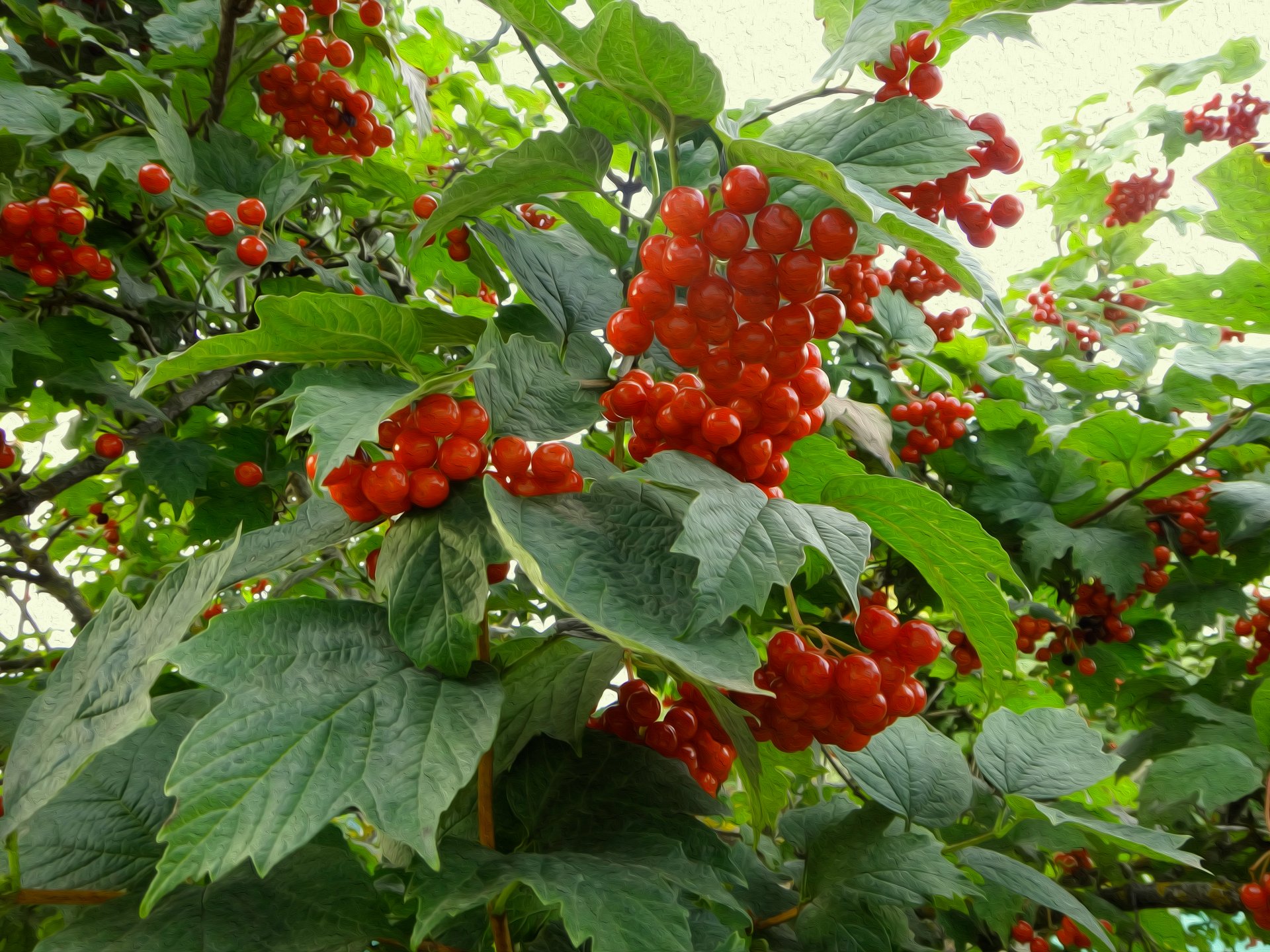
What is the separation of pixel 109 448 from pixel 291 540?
133 centimetres

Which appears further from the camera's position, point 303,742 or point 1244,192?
point 1244,192

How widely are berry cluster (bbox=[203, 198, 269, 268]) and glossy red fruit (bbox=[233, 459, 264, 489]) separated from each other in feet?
1.81

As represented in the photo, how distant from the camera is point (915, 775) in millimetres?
1017

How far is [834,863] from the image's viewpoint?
912 millimetres

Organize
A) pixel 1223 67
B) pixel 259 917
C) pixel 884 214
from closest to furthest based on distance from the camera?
pixel 884 214 < pixel 259 917 < pixel 1223 67

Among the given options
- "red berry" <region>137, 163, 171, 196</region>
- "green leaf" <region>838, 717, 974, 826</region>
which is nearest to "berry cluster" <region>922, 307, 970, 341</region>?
"green leaf" <region>838, 717, 974, 826</region>

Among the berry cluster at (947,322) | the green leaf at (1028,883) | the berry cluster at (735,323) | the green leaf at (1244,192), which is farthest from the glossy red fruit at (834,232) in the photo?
the berry cluster at (947,322)

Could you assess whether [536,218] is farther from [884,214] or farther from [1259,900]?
[1259,900]

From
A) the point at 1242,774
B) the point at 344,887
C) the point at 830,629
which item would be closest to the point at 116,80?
the point at 344,887

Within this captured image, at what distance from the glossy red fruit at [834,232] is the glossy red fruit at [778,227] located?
15mm

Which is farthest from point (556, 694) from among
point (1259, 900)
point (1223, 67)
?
point (1223, 67)

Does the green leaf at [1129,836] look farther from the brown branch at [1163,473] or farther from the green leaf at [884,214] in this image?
the brown branch at [1163,473]

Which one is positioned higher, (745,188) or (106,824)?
(745,188)

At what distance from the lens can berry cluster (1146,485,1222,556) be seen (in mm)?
1611
